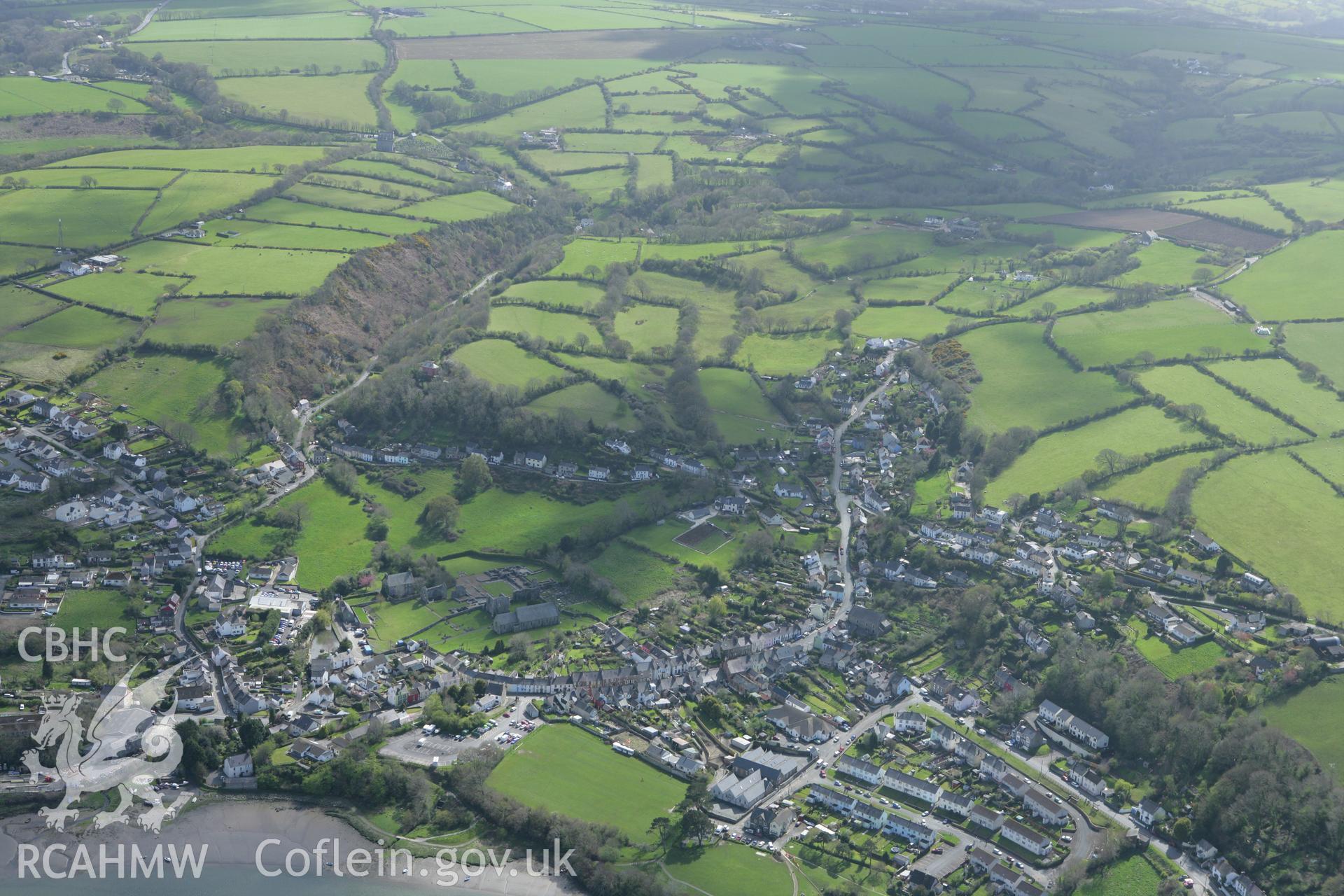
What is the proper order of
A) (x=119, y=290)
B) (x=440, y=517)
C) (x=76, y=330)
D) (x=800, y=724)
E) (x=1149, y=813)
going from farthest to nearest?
(x=119, y=290) → (x=76, y=330) → (x=440, y=517) → (x=800, y=724) → (x=1149, y=813)

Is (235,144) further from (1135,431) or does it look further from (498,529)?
(1135,431)

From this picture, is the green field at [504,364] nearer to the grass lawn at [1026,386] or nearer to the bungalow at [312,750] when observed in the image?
the grass lawn at [1026,386]

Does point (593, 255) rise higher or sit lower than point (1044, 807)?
higher

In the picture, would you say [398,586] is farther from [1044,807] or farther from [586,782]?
[1044,807]

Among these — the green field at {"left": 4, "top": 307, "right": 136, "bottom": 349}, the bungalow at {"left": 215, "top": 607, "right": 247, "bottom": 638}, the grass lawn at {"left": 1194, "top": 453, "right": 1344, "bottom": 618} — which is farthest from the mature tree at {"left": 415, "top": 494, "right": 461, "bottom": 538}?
the grass lawn at {"left": 1194, "top": 453, "right": 1344, "bottom": 618}

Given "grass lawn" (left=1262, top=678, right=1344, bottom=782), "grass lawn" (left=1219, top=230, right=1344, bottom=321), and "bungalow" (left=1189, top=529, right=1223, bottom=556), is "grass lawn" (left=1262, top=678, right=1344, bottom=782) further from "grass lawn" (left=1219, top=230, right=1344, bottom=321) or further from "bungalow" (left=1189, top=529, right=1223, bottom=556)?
"grass lawn" (left=1219, top=230, right=1344, bottom=321)

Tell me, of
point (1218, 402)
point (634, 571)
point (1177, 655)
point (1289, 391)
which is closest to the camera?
point (1177, 655)

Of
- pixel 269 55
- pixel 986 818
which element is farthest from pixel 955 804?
pixel 269 55

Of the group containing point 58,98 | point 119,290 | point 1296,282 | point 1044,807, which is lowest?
point 1044,807
